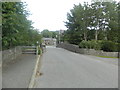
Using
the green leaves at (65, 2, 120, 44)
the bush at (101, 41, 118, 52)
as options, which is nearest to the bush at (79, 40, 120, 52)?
the bush at (101, 41, 118, 52)

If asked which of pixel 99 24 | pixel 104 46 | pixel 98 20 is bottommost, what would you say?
pixel 104 46

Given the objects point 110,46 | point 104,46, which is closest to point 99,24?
point 104,46

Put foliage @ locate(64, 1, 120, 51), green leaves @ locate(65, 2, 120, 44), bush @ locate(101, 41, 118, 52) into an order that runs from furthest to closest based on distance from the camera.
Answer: green leaves @ locate(65, 2, 120, 44) < foliage @ locate(64, 1, 120, 51) < bush @ locate(101, 41, 118, 52)

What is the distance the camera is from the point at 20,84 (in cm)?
457

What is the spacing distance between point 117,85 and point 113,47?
1319 cm

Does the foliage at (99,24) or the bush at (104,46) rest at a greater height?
the foliage at (99,24)

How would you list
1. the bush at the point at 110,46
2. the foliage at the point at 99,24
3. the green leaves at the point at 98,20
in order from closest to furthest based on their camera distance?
the bush at the point at 110,46 < the foliage at the point at 99,24 < the green leaves at the point at 98,20

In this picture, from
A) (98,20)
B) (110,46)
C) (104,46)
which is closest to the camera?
(110,46)

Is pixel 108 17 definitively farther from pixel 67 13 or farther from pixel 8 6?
pixel 8 6

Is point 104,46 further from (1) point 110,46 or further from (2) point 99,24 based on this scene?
(2) point 99,24

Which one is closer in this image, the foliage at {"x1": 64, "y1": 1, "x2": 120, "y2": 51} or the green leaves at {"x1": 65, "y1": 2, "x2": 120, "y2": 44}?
the foliage at {"x1": 64, "y1": 1, "x2": 120, "y2": 51}

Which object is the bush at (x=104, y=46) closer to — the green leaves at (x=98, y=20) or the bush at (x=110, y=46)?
the bush at (x=110, y=46)

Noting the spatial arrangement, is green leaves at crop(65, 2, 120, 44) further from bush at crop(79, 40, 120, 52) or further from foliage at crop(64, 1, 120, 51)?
bush at crop(79, 40, 120, 52)

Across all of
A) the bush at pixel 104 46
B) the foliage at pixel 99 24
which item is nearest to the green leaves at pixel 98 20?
the foliage at pixel 99 24
